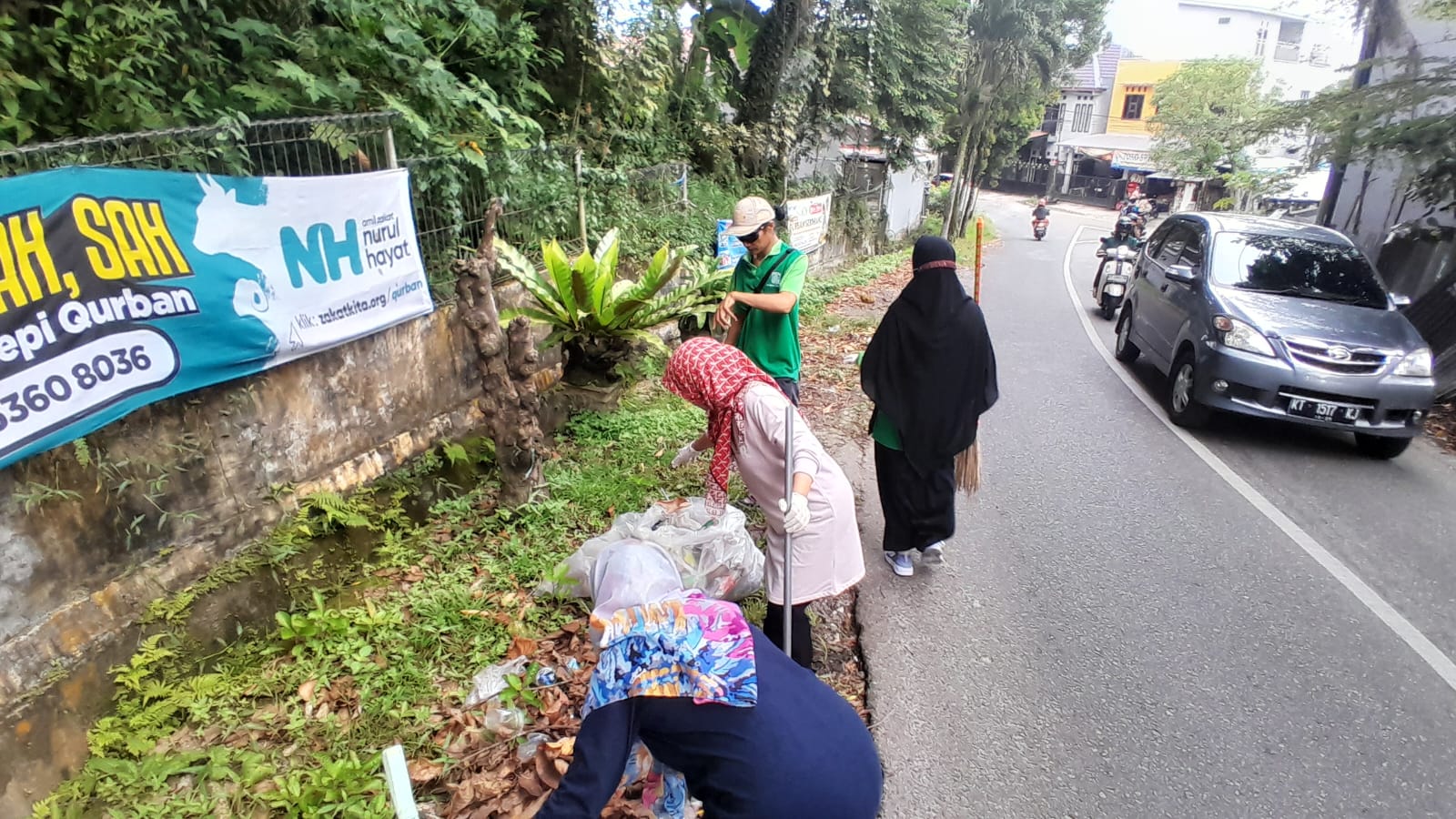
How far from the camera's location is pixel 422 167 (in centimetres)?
538

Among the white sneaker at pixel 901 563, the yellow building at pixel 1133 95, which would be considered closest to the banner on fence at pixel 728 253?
the white sneaker at pixel 901 563

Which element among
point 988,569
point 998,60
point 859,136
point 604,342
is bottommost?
point 988,569

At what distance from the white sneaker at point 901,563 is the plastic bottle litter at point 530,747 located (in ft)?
6.95

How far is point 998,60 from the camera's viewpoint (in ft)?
70.5

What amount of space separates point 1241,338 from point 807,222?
7443mm

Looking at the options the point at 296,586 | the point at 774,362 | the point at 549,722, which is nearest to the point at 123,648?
the point at 296,586

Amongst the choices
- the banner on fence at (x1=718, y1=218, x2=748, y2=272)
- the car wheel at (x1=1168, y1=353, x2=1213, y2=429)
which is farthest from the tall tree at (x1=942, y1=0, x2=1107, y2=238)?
the car wheel at (x1=1168, y1=353, x2=1213, y2=429)

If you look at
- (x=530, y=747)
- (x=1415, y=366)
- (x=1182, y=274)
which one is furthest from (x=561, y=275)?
(x=1415, y=366)

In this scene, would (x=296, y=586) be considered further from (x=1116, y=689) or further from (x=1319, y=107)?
(x=1319, y=107)

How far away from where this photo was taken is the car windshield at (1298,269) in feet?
21.5

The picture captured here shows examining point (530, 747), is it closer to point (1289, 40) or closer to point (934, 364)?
point (934, 364)

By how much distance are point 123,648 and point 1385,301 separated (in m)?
9.13

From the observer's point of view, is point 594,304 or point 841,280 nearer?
point 594,304

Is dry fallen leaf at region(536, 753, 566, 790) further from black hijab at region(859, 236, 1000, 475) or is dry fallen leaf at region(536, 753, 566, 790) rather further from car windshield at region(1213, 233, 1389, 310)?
car windshield at region(1213, 233, 1389, 310)
